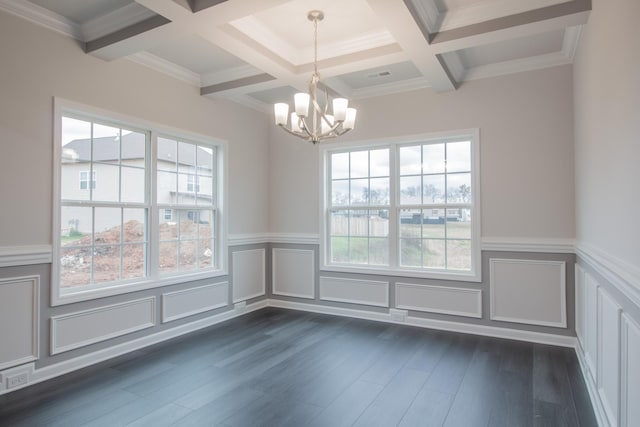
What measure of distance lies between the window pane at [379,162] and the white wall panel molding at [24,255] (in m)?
3.44

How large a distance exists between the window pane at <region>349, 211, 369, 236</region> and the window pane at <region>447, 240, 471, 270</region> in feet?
3.41

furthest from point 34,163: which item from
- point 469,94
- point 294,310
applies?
point 469,94

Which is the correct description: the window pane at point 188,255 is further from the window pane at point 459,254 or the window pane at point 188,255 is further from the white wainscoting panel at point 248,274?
the window pane at point 459,254

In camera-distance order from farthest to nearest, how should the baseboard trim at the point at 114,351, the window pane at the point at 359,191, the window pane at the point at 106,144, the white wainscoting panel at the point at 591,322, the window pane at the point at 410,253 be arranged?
the window pane at the point at 359,191 → the window pane at the point at 410,253 → the window pane at the point at 106,144 → the baseboard trim at the point at 114,351 → the white wainscoting panel at the point at 591,322

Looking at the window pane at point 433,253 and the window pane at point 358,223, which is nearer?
the window pane at point 433,253

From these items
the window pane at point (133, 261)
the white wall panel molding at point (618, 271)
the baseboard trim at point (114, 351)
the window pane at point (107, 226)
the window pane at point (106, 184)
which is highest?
the window pane at point (106, 184)

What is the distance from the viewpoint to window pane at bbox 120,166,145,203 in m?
3.71

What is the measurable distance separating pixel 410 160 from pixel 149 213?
2.96m

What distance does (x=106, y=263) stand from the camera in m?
3.57

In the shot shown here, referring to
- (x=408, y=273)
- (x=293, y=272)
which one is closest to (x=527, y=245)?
(x=408, y=273)

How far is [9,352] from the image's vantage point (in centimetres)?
281

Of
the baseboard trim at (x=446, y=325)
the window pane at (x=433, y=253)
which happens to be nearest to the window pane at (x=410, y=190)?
the window pane at (x=433, y=253)

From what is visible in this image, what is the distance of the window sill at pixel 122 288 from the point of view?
3162 millimetres

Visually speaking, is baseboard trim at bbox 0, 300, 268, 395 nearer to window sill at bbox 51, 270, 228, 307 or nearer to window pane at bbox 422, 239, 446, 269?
window sill at bbox 51, 270, 228, 307
